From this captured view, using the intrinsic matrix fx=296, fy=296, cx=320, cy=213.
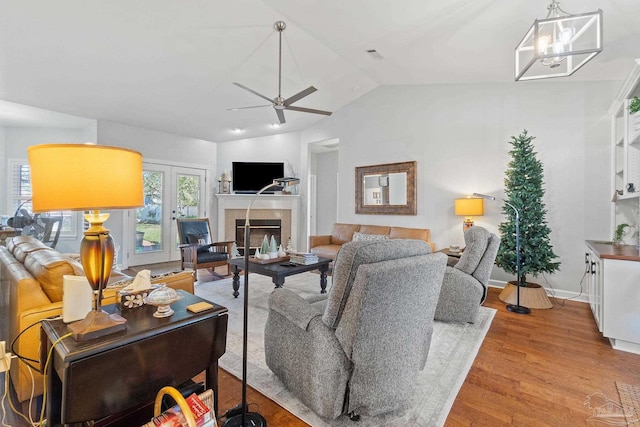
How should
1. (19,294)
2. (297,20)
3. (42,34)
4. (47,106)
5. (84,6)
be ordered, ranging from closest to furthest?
1. (19,294)
2. (84,6)
3. (42,34)
4. (297,20)
5. (47,106)

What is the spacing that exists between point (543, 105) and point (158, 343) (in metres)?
5.06

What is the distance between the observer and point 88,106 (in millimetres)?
4680

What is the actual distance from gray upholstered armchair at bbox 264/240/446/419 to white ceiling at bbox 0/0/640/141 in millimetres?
2590

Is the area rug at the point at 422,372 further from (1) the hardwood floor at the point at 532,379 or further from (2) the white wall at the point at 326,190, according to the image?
(2) the white wall at the point at 326,190

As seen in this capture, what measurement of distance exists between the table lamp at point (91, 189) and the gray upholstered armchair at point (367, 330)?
3.00 ft

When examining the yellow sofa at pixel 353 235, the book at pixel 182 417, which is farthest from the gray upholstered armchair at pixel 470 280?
the book at pixel 182 417

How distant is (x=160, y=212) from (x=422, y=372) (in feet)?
19.2

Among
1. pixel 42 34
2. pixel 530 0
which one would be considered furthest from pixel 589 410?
pixel 42 34

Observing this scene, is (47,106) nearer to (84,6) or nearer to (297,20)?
(84,6)

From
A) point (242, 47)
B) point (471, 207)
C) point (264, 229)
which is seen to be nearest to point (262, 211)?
point (264, 229)

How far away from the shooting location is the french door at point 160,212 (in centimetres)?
587

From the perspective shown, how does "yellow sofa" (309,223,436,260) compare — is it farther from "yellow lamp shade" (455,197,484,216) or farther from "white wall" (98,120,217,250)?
"white wall" (98,120,217,250)

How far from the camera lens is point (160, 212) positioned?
616cm

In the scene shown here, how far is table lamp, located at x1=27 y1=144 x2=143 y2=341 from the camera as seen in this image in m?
1.08
